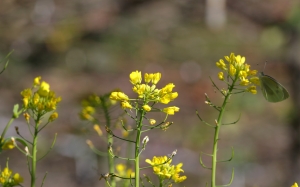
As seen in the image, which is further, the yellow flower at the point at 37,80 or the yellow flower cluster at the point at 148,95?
the yellow flower at the point at 37,80

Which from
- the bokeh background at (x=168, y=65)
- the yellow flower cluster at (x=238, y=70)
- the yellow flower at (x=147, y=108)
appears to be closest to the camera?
the yellow flower at (x=147, y=108)

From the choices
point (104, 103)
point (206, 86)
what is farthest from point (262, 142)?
point (104, 103)

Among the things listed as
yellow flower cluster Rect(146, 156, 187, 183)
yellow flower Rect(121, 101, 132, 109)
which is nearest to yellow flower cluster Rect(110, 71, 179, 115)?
yellow flower Rect(121, 101, 132, 109)

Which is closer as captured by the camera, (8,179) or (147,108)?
(147,108)

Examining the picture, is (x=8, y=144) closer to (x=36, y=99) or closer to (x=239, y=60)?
(x=36, y=99)

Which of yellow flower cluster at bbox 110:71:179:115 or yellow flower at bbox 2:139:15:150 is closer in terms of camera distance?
yellow flower cluster at bbox 110:71:179:115

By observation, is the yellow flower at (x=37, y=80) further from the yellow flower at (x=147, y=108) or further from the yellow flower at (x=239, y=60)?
the yellow flower at (x=239, y=60)

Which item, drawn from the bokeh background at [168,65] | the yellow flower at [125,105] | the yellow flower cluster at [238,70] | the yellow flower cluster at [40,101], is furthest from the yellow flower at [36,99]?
the bokeh background at [168,65]

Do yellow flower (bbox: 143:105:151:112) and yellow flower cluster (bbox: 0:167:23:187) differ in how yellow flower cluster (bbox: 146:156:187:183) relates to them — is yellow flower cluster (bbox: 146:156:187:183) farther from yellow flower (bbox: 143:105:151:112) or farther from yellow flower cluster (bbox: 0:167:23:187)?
yellow flower cluster (bbox: 0:167:23:187)

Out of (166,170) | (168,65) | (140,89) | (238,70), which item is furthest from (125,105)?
(168,65)
